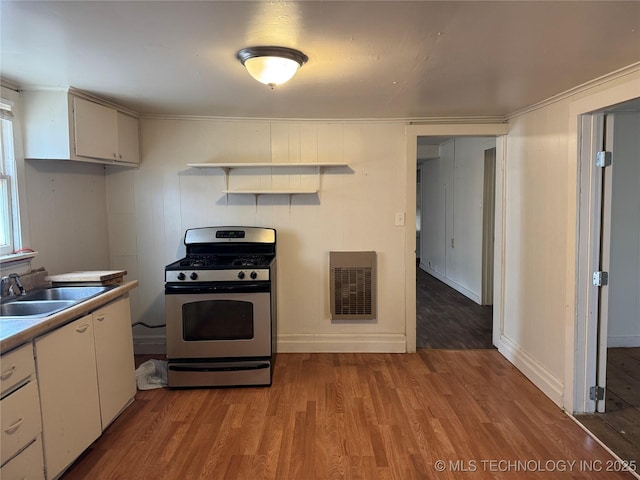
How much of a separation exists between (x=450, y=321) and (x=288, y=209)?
243 cm

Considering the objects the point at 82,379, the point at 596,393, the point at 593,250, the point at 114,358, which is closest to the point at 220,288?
the point at 114,358

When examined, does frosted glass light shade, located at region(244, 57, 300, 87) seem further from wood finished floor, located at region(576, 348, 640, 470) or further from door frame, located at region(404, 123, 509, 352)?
wood finished floor, located at region(576, 348, 640, 470)

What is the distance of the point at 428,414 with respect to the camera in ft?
8.90

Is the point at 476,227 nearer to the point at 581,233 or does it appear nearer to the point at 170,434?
the point at 581,233

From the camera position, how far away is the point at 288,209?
12.3 ft

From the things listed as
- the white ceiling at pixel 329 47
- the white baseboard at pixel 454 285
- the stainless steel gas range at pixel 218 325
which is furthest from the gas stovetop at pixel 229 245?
the white baseboard at pixel 454 285

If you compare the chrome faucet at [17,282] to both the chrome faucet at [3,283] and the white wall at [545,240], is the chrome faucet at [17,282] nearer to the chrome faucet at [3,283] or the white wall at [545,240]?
the chrome faucet at [3,283]

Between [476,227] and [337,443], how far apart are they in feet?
12.9

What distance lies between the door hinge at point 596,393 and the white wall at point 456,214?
2758mm

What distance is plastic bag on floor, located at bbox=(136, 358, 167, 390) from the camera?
3.15 metres

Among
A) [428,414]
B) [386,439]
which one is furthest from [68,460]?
[428,414]

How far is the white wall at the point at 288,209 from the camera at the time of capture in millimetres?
3668

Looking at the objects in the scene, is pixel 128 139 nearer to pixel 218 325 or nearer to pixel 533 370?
pixel 218 325

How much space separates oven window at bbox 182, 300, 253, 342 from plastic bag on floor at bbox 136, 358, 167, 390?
0.44 meters
